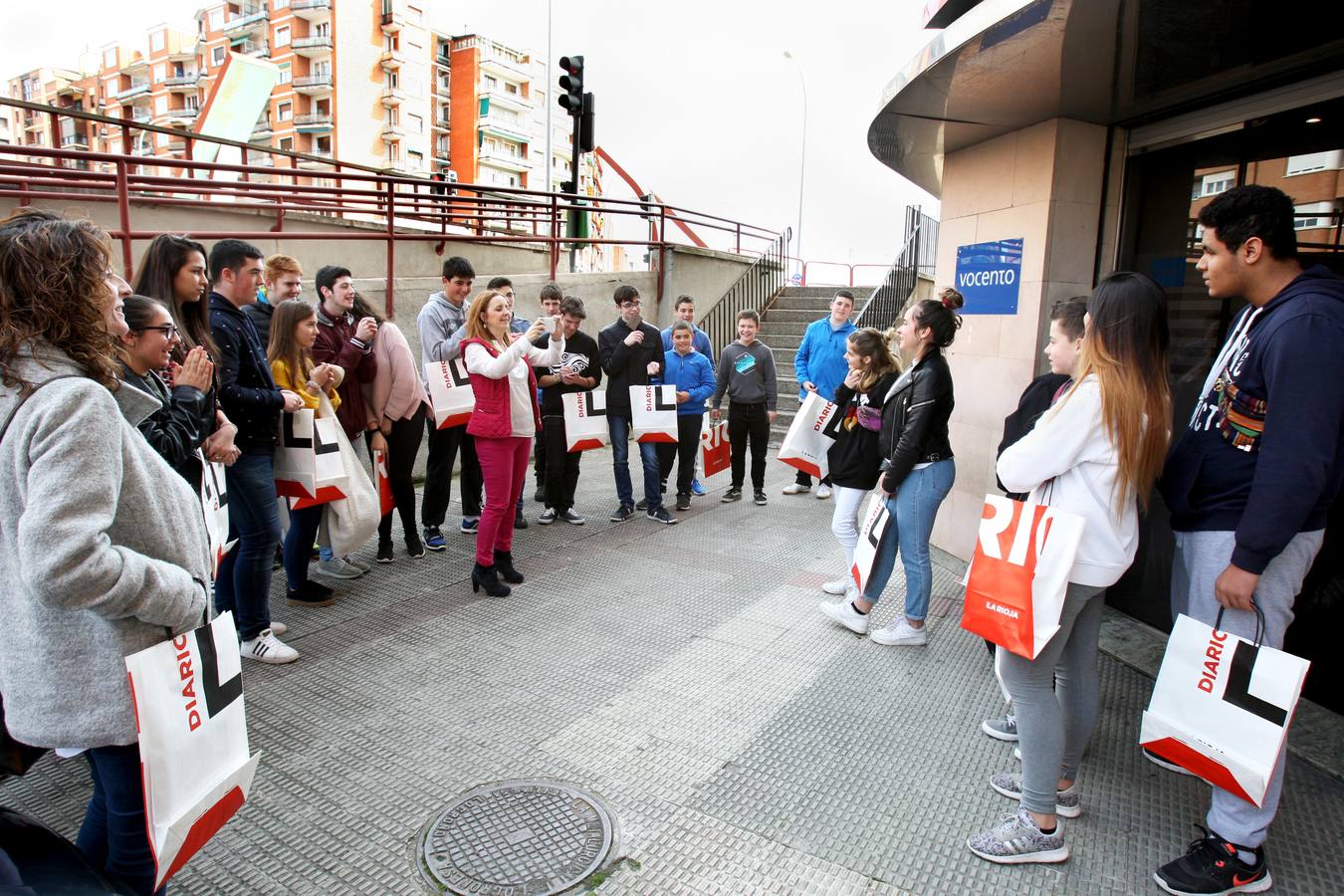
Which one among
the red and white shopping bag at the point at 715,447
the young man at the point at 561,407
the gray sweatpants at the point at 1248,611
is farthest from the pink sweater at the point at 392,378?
the gray sweatpants at the point at 1248,611

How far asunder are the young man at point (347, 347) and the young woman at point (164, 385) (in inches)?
66.9

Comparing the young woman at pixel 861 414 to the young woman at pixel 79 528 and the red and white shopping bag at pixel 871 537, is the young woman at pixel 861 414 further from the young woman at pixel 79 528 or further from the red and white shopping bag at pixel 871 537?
the young woman at pixel 79 528

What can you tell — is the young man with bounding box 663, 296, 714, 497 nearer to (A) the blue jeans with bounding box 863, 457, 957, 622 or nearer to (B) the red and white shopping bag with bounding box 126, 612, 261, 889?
(A) the blue jeans with bounding box 863, 457, 957, 622

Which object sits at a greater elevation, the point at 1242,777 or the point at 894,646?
the point at 1242,777

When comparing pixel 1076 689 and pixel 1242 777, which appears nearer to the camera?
pixel 1242 777

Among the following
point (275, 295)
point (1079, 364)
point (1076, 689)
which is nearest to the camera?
point (1079, 364)

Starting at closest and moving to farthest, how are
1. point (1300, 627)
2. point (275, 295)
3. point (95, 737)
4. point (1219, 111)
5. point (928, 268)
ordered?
point (95, 737), point (1300, 627), point (1219, 111), point (275, 295), point (928, 268)

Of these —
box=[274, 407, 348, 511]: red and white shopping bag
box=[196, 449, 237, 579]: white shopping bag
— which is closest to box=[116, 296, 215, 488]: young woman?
box=[196, 449, 237, 579]: white shopping bag

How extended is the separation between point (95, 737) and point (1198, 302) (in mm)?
5053

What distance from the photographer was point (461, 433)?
614 centimetres

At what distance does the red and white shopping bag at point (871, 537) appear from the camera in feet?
13.6

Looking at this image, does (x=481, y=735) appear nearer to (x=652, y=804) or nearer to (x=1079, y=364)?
(x=652, y=804)

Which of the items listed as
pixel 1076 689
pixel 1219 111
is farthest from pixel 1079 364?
pixel 1219 111

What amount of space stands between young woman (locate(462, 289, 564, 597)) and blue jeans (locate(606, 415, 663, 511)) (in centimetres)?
182
